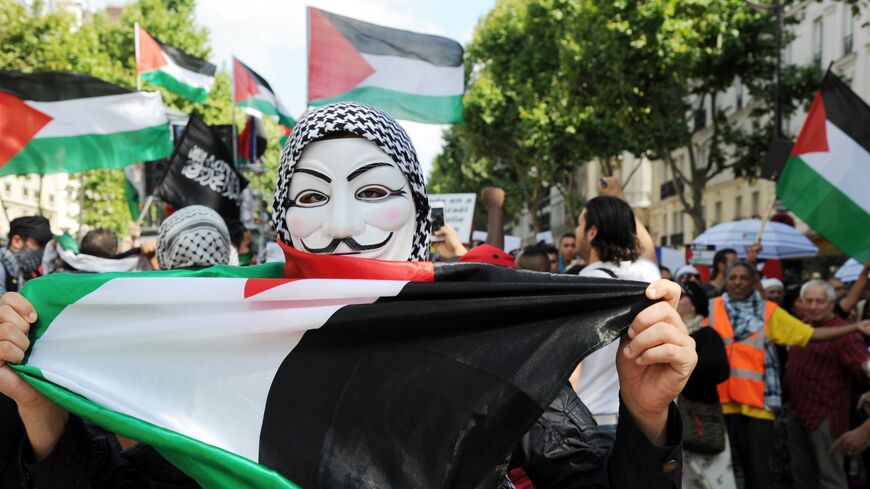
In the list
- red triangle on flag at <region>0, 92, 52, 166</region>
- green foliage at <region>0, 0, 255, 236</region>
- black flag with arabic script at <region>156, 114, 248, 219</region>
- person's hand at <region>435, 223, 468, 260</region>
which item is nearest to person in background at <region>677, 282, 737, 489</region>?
person's hand at <region>435, 223, 468, 260</region>

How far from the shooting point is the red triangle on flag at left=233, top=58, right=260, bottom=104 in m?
13.7

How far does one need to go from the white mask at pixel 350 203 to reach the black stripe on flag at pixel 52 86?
603 centimetres

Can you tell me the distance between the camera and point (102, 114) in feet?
26.5

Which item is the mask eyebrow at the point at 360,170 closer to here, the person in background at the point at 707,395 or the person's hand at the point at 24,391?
the person's hand at the point at 24,391

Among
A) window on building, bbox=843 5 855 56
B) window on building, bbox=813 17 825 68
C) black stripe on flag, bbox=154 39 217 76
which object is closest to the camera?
black stripe on flag, bbox=154 39 217 76

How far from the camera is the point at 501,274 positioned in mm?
2055

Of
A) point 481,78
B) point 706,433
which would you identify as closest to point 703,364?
point 706,433

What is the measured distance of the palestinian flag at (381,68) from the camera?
9.27 meters

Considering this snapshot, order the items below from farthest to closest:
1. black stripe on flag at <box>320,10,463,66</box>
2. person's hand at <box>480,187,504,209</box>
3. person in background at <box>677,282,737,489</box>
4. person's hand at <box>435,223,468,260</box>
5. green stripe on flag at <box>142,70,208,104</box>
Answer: green stripe on flag at <box>142,70,208,104</box> → black stripe on flag at <box>320,10,463,66</box> → person's hand at <box>480,187,504,209</box> → person in background at <box>677,282,737,489</box> → person's hand at <box>435,223,468,260</box>

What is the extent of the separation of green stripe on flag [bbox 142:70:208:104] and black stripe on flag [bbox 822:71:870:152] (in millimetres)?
8518

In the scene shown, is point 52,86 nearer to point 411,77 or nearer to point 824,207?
point 411,77

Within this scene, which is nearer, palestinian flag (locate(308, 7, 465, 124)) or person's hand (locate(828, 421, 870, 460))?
person's hand (locate(828, 421, 870, 460))

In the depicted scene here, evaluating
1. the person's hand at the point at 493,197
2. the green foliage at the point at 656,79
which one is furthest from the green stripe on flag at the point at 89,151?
the green foliage at the point at 656,79

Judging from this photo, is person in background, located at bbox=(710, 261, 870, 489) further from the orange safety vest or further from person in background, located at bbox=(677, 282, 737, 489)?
person in background, located at bbox=(677, 282, 737, 489)
